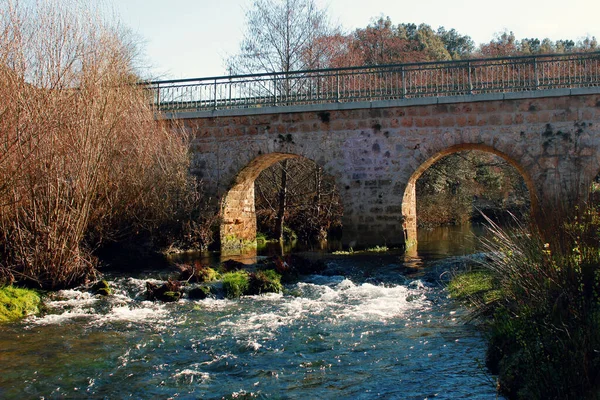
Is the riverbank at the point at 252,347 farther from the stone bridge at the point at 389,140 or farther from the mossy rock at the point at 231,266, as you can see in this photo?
the stone bridge at the point at 389,140

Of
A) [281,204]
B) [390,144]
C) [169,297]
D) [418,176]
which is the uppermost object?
[390,144]

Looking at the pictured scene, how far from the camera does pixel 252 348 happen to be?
6566mm

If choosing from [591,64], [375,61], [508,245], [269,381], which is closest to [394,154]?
[591,64]

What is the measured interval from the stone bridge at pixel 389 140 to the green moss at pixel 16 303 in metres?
7.32

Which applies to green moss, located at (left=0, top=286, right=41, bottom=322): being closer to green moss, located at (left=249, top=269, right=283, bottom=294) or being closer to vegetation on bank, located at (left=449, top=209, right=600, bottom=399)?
green moss, located at (left=249, top=269, right=283, bottom=294)

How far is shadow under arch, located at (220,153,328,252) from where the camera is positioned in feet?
53.2

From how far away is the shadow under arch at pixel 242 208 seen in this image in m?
16.2

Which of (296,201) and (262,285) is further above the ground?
(296,201)

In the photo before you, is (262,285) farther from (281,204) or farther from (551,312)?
(281,204)

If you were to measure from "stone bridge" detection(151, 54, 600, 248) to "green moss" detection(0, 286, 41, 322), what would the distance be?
288 inches

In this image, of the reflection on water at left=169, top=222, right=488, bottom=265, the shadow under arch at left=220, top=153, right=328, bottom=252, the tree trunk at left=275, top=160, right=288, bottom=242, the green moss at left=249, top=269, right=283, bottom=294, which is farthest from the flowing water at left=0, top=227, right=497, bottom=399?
the tree trunk at left=275, top=160, right=288, bottom=242

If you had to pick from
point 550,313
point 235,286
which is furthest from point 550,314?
point 235,286

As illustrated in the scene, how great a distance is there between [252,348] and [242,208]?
10.8 meters

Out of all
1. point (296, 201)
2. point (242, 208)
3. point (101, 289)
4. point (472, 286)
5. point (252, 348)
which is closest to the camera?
point (252, 348)
